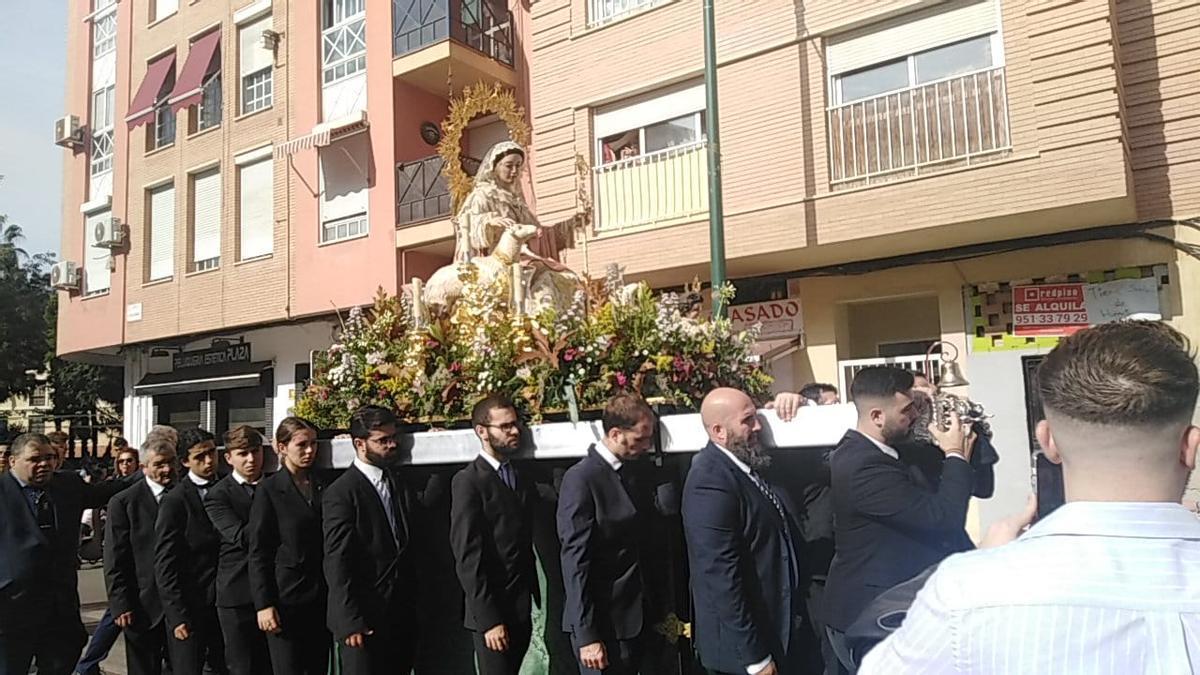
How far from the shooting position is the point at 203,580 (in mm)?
5289

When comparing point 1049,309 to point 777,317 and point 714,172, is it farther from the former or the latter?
point 714,172

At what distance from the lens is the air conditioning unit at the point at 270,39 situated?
17.6 metres

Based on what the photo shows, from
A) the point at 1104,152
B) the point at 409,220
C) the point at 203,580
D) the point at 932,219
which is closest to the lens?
the point at 203,580

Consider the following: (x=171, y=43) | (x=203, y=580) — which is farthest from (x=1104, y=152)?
(x=171, y=43)

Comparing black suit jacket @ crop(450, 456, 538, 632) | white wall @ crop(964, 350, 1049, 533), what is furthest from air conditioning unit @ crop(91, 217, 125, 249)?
black suit jacket @ crop(450, 456, 538, 632)

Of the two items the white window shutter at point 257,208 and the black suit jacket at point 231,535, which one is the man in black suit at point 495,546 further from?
the white window shutter at point 257,208

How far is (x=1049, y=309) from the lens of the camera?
990 cm

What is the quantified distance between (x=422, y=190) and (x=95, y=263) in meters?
10.5

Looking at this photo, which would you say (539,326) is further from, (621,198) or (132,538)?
(621,198)

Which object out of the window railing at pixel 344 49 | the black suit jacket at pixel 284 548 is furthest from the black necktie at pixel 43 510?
the window railing at pixel 344 49

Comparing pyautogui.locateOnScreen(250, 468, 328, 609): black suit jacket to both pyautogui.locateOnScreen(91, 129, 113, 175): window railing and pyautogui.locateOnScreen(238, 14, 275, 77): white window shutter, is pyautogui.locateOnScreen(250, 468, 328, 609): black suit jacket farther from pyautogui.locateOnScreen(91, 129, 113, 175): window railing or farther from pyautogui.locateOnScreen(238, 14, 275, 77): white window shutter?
pyautogui.locateOnScreen(91, 129, 113, 175): window railing

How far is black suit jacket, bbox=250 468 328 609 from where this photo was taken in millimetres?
4805

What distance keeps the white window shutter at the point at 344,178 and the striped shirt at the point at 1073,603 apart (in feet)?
52.1

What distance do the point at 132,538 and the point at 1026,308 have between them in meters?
8.76
